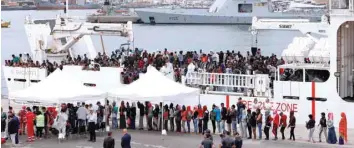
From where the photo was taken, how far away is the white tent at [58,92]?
2135cm

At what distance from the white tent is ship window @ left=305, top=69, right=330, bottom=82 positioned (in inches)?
250

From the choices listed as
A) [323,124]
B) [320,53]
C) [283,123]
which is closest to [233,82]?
[320,53]

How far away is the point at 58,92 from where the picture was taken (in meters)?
21.5

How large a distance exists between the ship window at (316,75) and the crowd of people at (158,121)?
A: 5.45 ft

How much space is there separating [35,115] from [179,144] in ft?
13.5

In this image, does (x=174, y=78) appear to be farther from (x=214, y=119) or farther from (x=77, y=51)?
(x=77, y=51)

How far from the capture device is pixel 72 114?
70.8 ft

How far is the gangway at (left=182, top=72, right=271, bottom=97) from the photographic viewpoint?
79.1ft

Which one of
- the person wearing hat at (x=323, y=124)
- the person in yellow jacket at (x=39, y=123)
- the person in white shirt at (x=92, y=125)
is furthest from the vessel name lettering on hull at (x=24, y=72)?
the person wearing hat at (x=323, y=124)

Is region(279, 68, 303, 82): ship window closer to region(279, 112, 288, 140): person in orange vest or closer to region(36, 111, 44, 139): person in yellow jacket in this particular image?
region(279, 112, 288, 140): person in orange vest

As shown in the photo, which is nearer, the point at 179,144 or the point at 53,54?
the point at 179,144

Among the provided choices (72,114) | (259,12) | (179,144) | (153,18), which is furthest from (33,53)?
(153,18)

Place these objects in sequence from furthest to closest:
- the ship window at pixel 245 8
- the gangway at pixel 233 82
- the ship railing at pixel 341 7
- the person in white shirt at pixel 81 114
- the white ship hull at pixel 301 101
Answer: the ship window at pixel 245 8 < the gangway at pixel 233 82 < the white ship hull at pixel 301 101 < the ship railing at pixel 341 7 < the person in white shirt at pixel 81 114

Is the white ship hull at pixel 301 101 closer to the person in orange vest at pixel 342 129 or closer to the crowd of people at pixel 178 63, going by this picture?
the crowd of people at pixel 178 63
